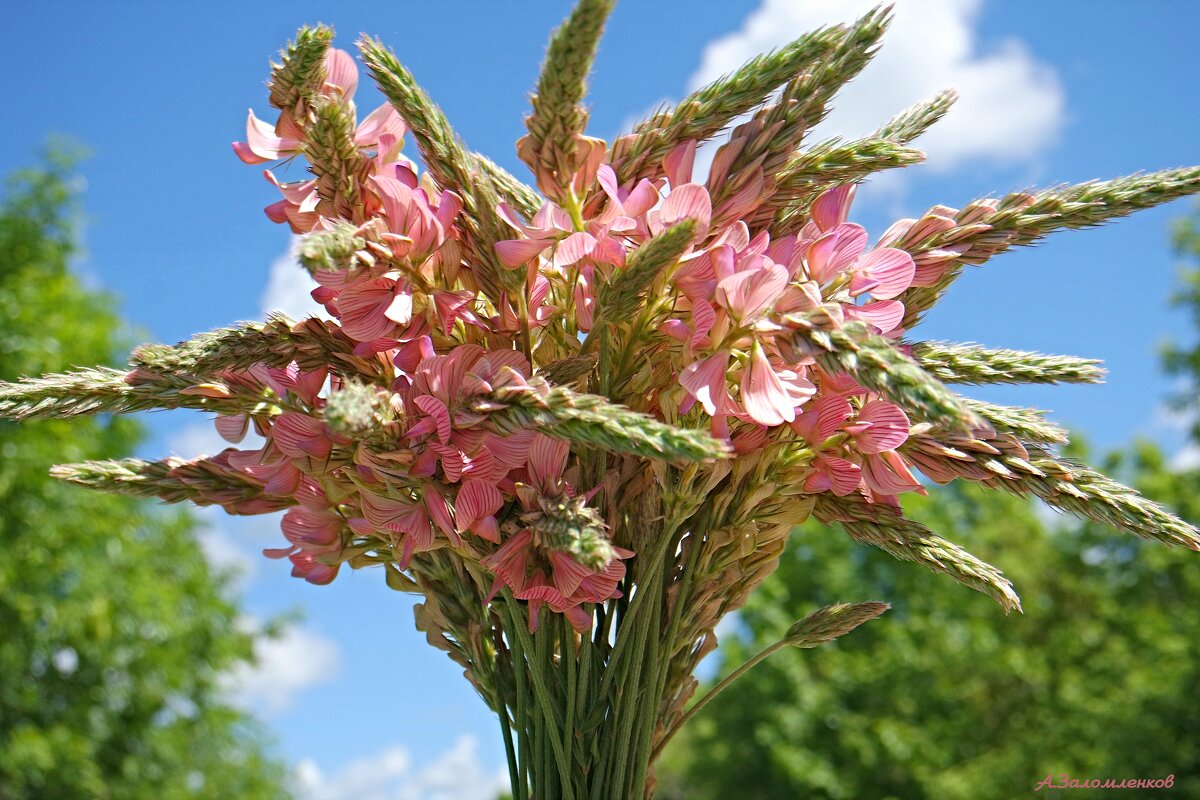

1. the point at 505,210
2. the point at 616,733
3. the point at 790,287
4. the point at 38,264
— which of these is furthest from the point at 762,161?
the point at 38,264

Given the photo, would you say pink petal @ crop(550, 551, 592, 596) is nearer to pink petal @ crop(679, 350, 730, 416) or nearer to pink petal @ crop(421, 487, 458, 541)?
pink petal @ crop(421, 487, 458, 541)

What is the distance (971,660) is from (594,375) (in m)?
15.3

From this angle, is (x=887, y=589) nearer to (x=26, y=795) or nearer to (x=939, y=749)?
(x=939, y=749)

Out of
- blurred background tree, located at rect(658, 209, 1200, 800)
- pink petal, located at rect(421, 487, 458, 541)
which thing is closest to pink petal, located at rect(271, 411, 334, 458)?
pink petal, located at rect(421, 487, 458, 541)

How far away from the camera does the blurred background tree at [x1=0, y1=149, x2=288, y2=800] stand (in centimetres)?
1131

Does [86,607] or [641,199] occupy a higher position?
[86,607]

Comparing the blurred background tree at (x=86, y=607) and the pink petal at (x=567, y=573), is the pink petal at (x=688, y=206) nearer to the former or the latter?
the pink petal at (x=567, y=573)

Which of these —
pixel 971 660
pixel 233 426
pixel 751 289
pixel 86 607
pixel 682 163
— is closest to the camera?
pixel 751 289

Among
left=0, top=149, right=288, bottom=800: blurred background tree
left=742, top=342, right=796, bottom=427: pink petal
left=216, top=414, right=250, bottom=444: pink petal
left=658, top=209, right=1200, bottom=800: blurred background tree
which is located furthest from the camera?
left=658, top=209, right=1200, bottom=800: blurred background tree

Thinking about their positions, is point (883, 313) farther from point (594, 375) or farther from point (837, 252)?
point (594, 375)

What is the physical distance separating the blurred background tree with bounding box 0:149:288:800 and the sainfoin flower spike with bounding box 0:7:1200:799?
34.5 feet

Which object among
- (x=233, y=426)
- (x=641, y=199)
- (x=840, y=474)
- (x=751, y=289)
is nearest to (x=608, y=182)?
(x=641, y=199)

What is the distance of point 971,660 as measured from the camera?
14.9m

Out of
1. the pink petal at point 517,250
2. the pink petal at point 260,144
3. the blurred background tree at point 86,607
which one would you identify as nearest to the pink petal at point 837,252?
the pink petal at point 517,250
